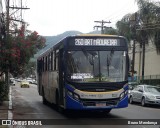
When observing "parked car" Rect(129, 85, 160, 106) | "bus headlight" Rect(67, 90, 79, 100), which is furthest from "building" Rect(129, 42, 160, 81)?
"bus headlight" Rect(67, 90, 79, 100)

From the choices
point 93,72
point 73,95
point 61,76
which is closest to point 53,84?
point 61,76

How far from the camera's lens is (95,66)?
1577 centimetres

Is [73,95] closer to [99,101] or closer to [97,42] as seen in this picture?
[99,101]

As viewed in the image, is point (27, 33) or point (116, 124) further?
point (27, 33)

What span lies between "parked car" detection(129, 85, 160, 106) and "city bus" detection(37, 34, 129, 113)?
9.93m

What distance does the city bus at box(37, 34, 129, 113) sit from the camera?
15461 millimetres

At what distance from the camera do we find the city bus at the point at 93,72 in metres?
15.5

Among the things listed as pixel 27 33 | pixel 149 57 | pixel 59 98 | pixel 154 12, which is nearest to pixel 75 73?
pixel 59 98

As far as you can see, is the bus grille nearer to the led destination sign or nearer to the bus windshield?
the bus windshield

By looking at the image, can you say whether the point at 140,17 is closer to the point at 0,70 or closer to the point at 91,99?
the point at 0,70

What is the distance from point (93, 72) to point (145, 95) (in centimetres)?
1126

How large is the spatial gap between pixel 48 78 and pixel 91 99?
19.5 ft

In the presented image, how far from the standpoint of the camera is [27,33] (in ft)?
81.6

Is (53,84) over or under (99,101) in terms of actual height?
over
